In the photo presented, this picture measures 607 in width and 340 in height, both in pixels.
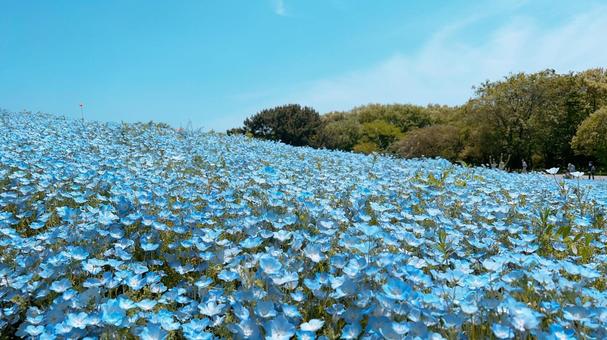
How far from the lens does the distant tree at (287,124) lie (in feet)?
97.0

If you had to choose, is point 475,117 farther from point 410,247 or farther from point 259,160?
point 410,247

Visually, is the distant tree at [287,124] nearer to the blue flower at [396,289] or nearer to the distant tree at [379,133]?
the distant tree at [379,133]

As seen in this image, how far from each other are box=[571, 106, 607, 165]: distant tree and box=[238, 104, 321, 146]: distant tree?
15.3 metres

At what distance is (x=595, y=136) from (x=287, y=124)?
1713cm

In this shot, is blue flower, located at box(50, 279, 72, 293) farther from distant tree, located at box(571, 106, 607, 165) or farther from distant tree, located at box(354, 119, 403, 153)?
distant tree, located at box(354, 119, 403, 153)

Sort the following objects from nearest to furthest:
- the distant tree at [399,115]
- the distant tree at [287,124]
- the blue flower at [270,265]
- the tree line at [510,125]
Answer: the blue flower at [270,265] < the distant tree at [287,124] < the tree line at [510,125] < the distant tree at [399,115]

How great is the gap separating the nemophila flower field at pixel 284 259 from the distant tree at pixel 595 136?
25128 millimetres

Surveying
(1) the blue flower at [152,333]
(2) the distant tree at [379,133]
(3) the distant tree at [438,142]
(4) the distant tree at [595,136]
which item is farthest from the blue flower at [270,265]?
(2) the distant tree at [379,133]

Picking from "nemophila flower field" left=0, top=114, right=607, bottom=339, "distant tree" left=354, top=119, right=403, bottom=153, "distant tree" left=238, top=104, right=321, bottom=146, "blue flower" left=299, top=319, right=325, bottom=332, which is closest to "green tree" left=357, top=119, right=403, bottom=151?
"distant tree" left=354, top=119, right=403, bottom=153

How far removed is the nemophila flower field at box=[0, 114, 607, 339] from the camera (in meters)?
1.91

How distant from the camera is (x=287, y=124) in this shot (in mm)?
30047

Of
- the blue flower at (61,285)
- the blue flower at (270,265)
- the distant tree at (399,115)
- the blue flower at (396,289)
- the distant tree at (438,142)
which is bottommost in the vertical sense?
the blue flower at (61,285)

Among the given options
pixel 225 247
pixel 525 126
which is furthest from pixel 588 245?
pixel 525 126

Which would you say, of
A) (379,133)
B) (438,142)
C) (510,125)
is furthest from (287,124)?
(379,133)
